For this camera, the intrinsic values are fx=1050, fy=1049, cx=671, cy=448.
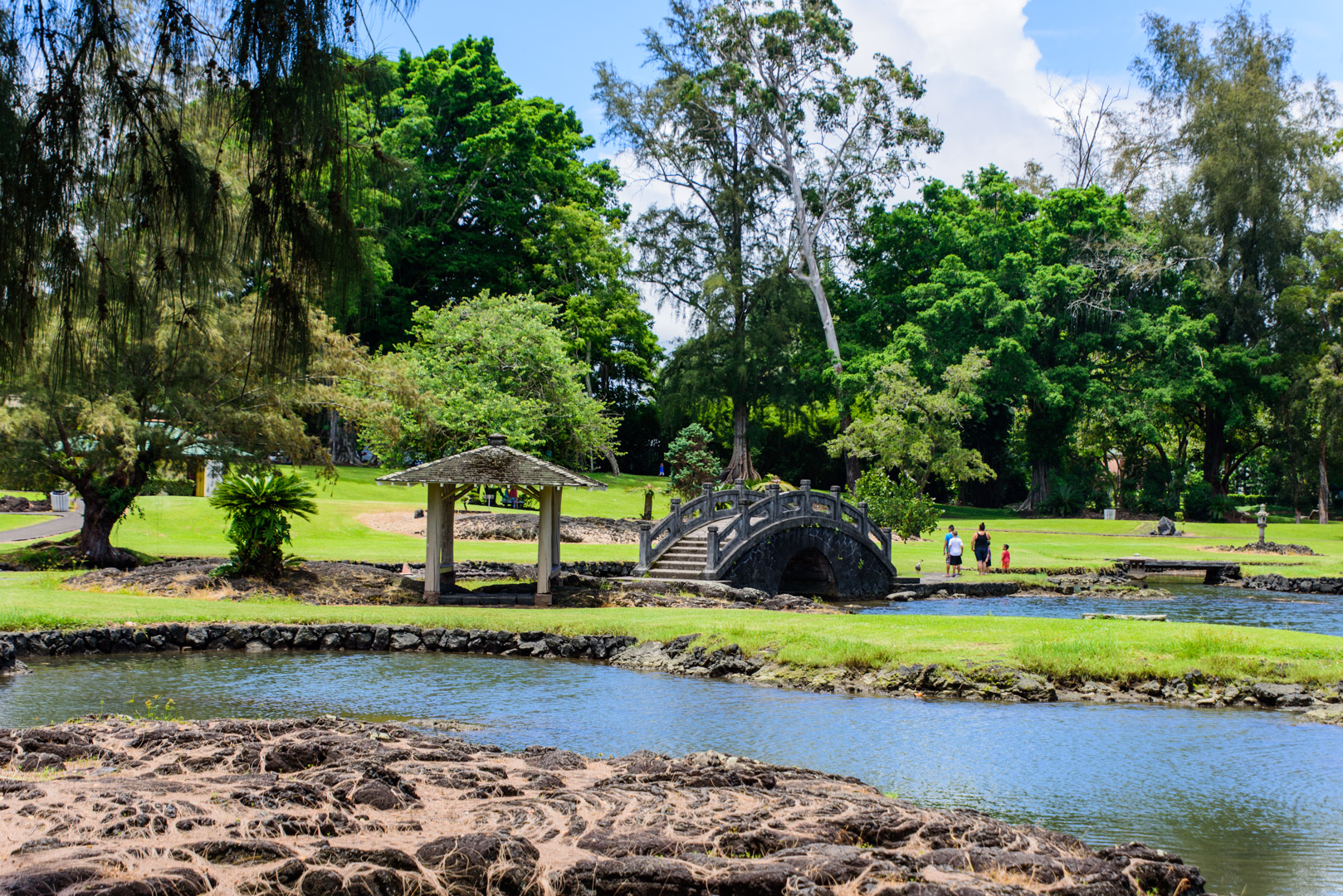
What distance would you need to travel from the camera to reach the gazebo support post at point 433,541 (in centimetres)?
2136

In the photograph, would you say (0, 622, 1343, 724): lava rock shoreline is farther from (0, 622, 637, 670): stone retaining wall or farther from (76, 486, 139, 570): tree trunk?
(76, 486, 139, 570): tree trunk

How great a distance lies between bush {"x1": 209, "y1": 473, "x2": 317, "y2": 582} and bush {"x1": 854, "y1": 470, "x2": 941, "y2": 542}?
24.1 m

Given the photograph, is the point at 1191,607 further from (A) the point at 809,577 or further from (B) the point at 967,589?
(A) the point at 809,577

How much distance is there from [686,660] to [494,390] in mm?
25435

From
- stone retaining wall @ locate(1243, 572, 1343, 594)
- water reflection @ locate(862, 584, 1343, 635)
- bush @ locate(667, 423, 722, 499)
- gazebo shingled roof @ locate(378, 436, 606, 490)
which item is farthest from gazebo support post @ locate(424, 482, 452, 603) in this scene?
stone retaining wall @ locate(1243, 572, 1343, 594)

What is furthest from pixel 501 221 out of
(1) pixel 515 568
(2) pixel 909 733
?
(2) pixel 909 733

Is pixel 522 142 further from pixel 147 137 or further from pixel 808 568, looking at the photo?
pixel 147 137

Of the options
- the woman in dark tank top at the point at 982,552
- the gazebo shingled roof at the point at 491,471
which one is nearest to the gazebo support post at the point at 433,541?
the gazebo shingled roof at the point at 491,471

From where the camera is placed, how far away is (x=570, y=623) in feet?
59.7

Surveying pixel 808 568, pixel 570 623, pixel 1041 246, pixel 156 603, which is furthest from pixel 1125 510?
pixel 156 603

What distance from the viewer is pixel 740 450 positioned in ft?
177

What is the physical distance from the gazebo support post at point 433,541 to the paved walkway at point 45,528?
14.7 m

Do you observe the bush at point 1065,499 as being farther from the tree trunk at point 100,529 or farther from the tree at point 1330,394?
the tree trunk at point 100,529

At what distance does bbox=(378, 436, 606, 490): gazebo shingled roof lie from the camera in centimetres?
2059
